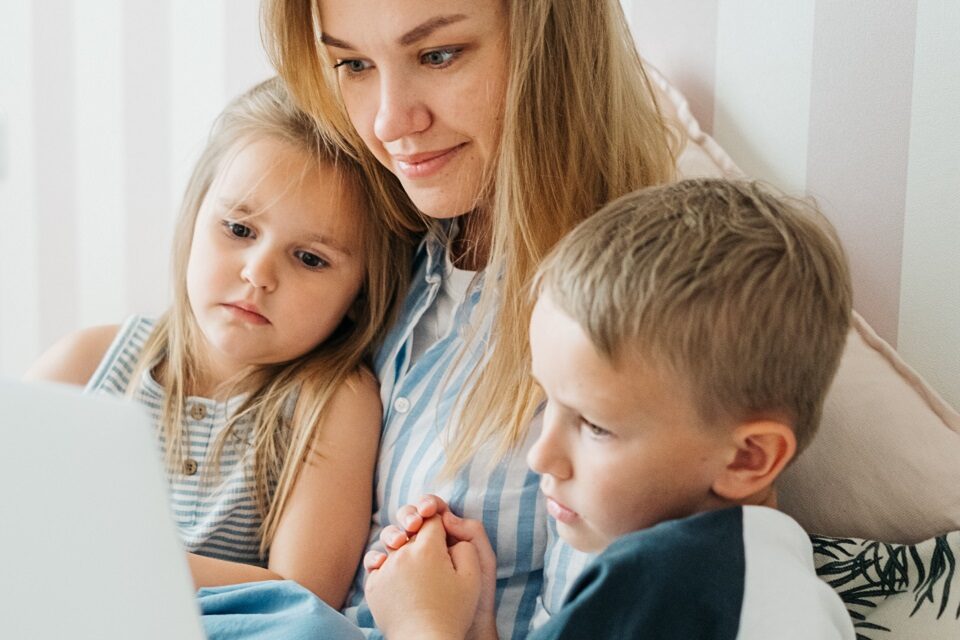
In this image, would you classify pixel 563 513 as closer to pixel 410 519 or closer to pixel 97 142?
pixel 410 519

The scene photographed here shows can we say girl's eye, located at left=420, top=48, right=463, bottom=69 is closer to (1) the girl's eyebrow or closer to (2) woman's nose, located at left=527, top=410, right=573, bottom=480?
(1) the girl's eyebrow

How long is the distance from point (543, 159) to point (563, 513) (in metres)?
0.37

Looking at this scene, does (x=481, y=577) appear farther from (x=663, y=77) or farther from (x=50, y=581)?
(x=663, y=77)

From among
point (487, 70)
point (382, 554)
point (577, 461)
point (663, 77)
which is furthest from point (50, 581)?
point (663, 77)

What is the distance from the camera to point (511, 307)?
42.4 inches

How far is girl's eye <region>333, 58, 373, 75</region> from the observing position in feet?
3.65

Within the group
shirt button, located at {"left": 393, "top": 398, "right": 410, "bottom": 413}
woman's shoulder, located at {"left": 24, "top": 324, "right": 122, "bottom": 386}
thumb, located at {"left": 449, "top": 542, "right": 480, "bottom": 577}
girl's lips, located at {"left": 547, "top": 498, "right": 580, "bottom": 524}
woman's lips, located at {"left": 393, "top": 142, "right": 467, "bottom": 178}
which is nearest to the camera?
girl's lips, located at {"left": 547, "top": 498, "right": 580, "bottom": 524}

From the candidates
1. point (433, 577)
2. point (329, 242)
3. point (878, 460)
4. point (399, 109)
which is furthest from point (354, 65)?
point (878, 460)

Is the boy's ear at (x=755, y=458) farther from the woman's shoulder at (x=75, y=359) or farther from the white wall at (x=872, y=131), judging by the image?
the woman's shoulder at (x=75, y=359)

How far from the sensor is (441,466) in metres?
1.10

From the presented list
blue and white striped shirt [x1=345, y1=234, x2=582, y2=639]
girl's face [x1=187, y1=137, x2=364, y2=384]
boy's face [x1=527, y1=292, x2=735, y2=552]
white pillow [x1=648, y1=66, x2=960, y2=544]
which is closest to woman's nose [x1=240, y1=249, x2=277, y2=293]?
girl's face [x1=187, y1=137, x2=364, y2=384]

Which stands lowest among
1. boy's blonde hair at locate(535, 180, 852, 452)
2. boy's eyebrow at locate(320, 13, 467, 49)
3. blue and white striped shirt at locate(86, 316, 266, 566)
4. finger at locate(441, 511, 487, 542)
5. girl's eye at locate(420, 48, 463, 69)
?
blue and white striped shirt at locate(86, 316, 266, 566)

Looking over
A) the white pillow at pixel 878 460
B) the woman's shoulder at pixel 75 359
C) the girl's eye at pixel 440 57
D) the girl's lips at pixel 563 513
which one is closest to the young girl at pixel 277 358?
the woman's shoulder at pixel 75 359

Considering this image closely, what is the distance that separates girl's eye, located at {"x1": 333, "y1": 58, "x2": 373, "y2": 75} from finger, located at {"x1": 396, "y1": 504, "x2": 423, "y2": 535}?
0.45 meters
